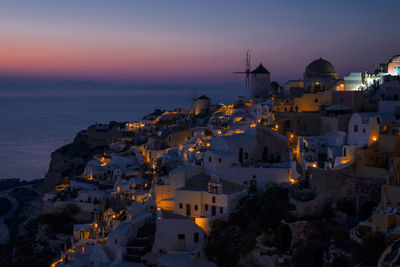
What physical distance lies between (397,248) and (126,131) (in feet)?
122

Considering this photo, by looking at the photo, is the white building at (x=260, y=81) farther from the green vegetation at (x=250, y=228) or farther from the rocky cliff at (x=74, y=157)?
the green vegetation at (x=250, y=228)

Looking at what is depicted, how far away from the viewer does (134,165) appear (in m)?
32.7

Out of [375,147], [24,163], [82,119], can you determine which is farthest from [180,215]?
[82,119]

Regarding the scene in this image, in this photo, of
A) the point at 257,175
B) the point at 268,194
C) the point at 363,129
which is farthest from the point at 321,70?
the point at 268,194

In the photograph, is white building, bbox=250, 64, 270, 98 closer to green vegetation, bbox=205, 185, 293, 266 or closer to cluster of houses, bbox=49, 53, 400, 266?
cluster of houses, bbox=49, 53, 400, 266

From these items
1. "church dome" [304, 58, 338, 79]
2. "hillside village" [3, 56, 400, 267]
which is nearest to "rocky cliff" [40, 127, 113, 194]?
"hillside village" [3, 56, 400, 267]

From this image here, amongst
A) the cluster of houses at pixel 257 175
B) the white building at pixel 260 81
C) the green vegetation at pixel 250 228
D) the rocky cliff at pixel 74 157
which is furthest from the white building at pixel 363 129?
the rocky cliff at pixel 74 157

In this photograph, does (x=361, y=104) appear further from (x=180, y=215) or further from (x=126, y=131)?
(x=126, y=131)

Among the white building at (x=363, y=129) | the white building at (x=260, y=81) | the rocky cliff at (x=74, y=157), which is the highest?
the white building at (x=260, y=81)

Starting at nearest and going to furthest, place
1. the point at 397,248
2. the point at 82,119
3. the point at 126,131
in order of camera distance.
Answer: the point at 397,248
the point at 126,131
the point at 82,119

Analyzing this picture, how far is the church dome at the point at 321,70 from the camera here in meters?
31.6

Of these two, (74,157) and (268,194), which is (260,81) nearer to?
(74,157)

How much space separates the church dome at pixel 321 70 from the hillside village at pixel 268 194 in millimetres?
89

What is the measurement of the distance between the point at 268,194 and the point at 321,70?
47.4 ft
